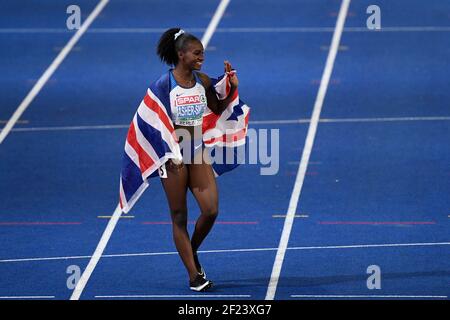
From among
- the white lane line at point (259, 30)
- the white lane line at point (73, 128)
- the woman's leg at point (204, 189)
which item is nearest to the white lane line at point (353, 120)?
the white lane line at point (73, 128)

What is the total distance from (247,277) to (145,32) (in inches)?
343

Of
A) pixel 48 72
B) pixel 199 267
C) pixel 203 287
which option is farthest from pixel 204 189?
pixel 48 72

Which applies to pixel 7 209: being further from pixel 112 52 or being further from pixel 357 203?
pixel 112 52

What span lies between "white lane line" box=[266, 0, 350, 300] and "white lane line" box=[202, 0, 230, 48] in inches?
65.6

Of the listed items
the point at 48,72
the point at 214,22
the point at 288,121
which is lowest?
the point at 288,121

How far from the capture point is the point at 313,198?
12.5 meters

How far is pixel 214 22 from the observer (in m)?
19.0

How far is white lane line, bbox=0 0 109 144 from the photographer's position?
1516 cm

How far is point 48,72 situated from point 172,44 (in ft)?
24.1

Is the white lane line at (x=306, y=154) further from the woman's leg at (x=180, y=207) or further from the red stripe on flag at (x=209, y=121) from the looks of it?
the red stripe on flag at (x=209, y=121)

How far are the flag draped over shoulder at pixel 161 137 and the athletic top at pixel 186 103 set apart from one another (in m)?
0.04

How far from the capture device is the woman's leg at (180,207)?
998 cm

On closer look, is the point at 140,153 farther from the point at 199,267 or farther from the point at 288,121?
the point at 288,121
